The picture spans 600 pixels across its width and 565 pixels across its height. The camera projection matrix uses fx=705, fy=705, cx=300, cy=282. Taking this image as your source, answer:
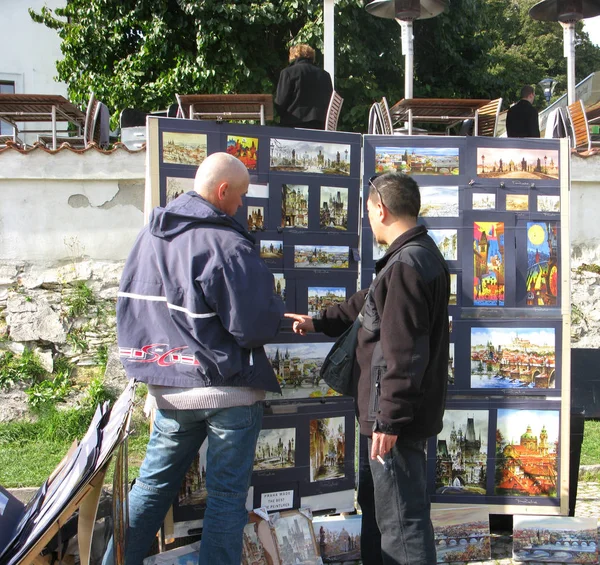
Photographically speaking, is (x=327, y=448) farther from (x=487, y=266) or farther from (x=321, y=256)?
(x=487, y=266)

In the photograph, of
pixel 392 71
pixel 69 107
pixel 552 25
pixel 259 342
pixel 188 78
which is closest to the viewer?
pixel 259 342

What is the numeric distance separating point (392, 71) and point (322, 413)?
9.26 meters

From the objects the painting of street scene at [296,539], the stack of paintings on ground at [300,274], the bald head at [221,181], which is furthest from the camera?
the stack of paintings on ground at [300,274]

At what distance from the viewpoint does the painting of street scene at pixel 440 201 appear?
12.4 feet

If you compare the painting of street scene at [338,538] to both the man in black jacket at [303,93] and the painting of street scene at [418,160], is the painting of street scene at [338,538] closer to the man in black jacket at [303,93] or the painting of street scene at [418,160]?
the painting of street scene at [418,160]

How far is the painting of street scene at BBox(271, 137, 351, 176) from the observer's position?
3.68 meters

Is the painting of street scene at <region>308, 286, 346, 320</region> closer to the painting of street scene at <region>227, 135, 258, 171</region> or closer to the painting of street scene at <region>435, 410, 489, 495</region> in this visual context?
the painting of street scene at <region>227, 135, 258, 171</region>

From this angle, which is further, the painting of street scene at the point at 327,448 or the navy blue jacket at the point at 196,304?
the painting of street scene at the point at 327,448

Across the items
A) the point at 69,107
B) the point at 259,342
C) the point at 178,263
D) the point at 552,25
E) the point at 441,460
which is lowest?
the point at 441,460

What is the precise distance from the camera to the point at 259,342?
2797 millimetres

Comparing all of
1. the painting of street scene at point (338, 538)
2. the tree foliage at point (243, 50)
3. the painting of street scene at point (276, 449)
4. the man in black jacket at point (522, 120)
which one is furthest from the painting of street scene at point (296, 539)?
the tree foliage at point (243, 50)

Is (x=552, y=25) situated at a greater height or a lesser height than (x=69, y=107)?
greater

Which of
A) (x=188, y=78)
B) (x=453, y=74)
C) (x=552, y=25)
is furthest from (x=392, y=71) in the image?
(x=552, y=25)

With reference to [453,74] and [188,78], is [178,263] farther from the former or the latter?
[453,74]
